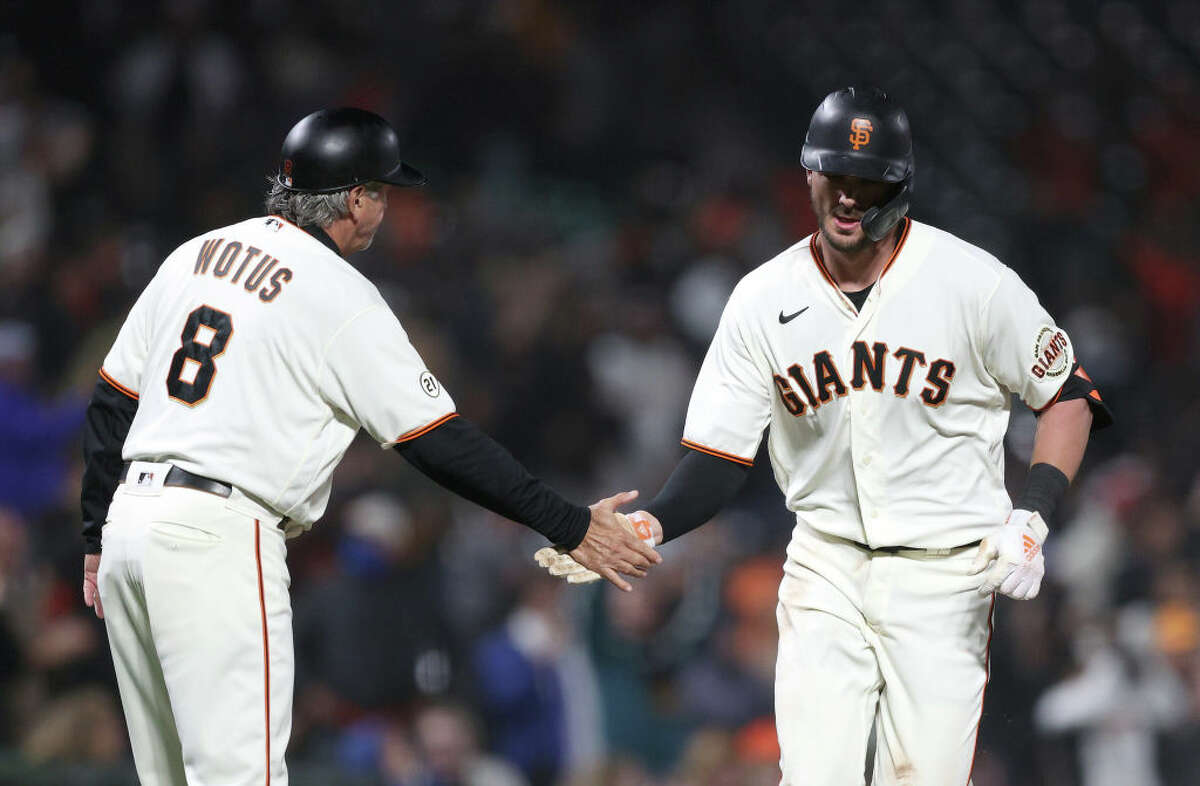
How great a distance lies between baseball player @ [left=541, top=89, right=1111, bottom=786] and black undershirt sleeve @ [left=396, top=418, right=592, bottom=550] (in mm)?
197

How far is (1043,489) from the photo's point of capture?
3.79m

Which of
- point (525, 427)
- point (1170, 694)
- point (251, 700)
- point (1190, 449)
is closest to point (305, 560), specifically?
point (525, 427)

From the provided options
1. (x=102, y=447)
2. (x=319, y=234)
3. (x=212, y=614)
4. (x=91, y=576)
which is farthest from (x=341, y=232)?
(x=91, y=576)

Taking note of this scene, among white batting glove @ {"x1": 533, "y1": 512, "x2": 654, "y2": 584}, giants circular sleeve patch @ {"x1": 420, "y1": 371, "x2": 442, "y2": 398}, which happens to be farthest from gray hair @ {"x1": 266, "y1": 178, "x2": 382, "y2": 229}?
white batting glove @ {"x1": 533, "y1": 512, "x2": 654, "y2": 584}

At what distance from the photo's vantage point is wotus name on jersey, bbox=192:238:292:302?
11.7 ft

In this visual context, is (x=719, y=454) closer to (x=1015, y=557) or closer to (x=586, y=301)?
(x=1015, y=557)

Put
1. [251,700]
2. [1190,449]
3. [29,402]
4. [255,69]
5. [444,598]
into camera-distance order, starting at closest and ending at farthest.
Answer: [251,700]
[444,598]
[29,402]
[1190,449]
[255,69]

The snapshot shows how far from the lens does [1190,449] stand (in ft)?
24.8

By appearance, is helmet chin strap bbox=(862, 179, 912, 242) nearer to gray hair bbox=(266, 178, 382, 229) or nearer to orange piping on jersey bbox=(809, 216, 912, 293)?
orange piping on jersey bbox=(809, 216, 912, 293)

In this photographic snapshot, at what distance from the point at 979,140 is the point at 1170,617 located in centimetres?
421

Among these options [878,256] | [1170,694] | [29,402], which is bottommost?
[1170,694]

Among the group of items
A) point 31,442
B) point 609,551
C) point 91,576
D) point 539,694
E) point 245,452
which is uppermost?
point 245,452

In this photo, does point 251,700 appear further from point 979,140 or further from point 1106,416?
point 979,140

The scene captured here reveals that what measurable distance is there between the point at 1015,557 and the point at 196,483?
76.5 inches
